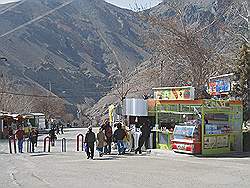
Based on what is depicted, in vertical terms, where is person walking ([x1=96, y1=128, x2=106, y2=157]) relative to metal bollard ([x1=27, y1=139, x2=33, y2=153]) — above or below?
above

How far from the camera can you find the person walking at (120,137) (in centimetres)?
2348

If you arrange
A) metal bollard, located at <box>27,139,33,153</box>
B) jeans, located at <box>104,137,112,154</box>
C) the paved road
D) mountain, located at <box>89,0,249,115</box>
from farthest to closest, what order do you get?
mountain, located at <box>89,0,249,115</box> → metal bollard, located at <box>27,139,33,153</box> → jeans, located at <box>104,137,112,154</box> → the paved road

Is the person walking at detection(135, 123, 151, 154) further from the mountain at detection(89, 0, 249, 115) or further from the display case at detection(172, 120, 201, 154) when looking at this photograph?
the mountain at detection(89, 0, 249, 115)

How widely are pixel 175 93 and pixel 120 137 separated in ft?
10.9

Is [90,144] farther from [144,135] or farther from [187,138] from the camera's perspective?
[187,138]

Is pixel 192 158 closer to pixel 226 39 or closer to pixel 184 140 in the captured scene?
pixel 184 140

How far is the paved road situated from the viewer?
1408 cm

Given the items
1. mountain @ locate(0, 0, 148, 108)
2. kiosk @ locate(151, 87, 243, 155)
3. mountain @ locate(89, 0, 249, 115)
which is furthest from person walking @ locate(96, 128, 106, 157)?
mountain @ locate(0, 0, 148, 108)

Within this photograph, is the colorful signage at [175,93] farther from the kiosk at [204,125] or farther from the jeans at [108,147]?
the jeans at [108,147]

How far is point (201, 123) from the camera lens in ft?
71.5

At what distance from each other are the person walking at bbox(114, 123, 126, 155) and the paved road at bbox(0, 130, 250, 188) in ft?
4.62

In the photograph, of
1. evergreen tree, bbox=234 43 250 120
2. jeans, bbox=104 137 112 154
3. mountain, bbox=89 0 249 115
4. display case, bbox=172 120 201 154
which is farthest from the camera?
mountain, bbox=89 0 249 115

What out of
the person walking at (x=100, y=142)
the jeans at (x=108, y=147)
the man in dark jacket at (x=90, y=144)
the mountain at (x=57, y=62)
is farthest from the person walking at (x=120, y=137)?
the mountain at (x=57, y=62)

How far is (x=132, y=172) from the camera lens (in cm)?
1650
